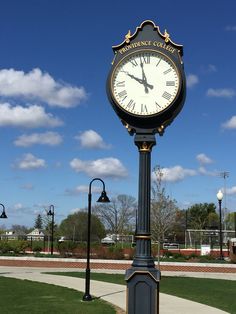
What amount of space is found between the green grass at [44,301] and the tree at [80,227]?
6119 centimetres

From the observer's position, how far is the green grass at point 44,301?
12.4m

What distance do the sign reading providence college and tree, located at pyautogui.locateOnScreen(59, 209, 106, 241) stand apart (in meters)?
71.8

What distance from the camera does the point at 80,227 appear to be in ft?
276

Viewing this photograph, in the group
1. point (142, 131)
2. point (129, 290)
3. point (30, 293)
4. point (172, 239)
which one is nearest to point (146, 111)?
point (142, 131)

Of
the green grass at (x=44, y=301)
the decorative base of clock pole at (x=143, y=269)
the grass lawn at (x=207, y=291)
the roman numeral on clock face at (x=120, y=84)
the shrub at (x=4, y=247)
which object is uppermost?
the roman numeral on clock face at (x=120, y=84)

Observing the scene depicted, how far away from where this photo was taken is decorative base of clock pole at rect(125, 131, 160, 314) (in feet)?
21.9

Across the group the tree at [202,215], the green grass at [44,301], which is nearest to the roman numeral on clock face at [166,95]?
the green grass at [44,301]

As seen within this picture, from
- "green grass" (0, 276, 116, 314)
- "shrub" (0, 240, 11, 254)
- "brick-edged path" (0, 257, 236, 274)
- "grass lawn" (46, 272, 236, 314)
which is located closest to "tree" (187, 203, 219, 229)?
"shrub" (0, 240, 11, 254)

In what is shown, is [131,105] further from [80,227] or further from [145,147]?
[80,227]

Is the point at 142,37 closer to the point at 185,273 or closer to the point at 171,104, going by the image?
the point at 171,104

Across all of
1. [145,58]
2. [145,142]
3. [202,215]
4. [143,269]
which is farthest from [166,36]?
[202,215]

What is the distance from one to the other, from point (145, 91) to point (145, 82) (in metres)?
0.15

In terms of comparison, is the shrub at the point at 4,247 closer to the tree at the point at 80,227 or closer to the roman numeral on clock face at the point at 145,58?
the roman numeral on clock face at the point at 145,58

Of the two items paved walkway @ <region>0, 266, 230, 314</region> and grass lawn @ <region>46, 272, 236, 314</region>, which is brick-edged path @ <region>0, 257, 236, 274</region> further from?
paved walkway @ <region>0, 266, 230, 314</region>
